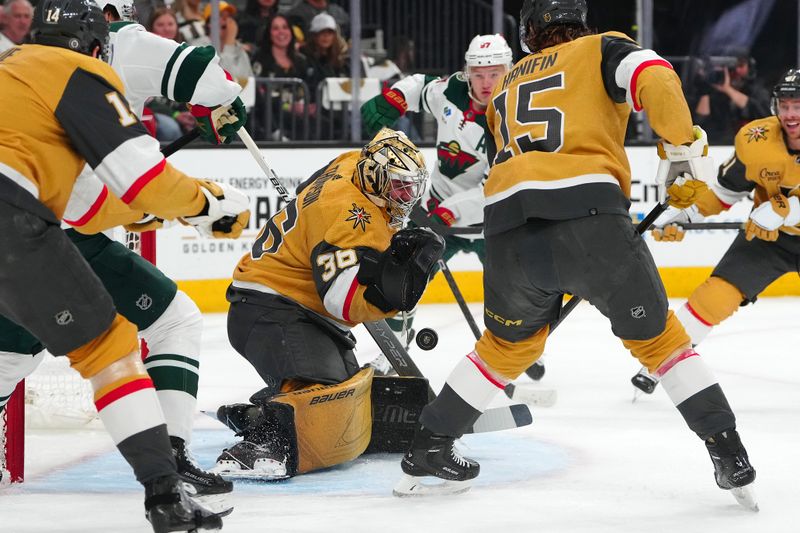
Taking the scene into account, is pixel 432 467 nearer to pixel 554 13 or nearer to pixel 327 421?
pixel 327 421

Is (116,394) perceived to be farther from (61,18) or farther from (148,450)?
(61,18)

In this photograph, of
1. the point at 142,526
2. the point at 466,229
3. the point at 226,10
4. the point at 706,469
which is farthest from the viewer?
the point at 226,10

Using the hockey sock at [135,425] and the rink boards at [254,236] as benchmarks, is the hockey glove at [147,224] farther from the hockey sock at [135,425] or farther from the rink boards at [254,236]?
the rink boards at [254,236]

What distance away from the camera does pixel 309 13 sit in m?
7.28

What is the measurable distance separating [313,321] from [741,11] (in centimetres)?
674

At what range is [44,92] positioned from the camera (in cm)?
211

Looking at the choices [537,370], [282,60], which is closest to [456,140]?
[537,370]

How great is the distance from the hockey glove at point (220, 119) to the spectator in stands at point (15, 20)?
3479mm

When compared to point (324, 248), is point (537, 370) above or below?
below

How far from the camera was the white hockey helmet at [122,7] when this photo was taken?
2928 mm

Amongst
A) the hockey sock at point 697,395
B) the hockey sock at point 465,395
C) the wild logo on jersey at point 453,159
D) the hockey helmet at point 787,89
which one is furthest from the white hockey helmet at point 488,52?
the hockey sock at point 697,395

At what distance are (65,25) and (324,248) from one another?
35.0 inches

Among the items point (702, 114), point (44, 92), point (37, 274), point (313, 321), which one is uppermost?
point (44, 92)

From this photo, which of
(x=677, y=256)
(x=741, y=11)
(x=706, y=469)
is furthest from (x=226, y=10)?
(x=706, y=469)
